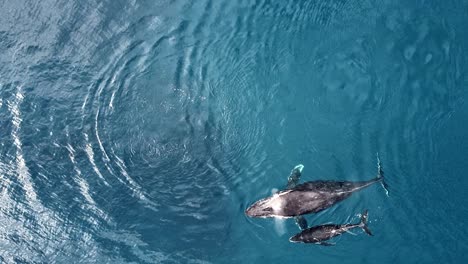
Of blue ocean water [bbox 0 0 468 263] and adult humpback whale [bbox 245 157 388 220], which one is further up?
blue ocean water [bbox 0 0 468 263]

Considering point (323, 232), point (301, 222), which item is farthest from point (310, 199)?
point (301, 222)

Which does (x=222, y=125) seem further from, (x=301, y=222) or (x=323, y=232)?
(x=323, y=232)

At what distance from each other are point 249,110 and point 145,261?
6.48m

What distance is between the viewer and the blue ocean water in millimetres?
10367

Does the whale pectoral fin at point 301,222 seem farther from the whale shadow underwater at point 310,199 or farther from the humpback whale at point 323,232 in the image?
the humpback whale at point 323,232

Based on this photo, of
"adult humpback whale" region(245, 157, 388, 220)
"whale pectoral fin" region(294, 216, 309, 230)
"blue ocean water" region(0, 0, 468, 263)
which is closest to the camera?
"adult humpback whale" region(245, 157, 388, 220)

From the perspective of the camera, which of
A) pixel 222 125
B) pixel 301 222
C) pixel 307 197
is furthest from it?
pixel 222 125

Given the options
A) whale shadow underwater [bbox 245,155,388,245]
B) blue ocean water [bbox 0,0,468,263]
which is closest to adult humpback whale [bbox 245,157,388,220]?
whale shadow underwater [bbox 245,155,388,245]

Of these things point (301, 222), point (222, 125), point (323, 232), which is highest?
point (222, 125)

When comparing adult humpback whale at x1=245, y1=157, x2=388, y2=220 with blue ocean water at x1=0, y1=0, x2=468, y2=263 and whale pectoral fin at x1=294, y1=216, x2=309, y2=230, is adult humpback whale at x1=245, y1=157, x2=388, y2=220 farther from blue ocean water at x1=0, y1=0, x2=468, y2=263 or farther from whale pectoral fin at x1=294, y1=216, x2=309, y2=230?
blue ocean water at x1=0, y1=0, x2=468, y2=263

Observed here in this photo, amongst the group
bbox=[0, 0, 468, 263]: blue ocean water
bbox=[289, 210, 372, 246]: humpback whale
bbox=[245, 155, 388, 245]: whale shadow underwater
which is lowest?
bbox=[289, 210, 372, 246]: humpback whale

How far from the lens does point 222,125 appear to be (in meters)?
11.0

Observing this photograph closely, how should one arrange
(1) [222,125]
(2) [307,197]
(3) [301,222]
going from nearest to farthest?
(2) [307,197], (3) [301,222], (1) [222,125]

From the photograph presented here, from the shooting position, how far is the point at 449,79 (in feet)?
33.4
